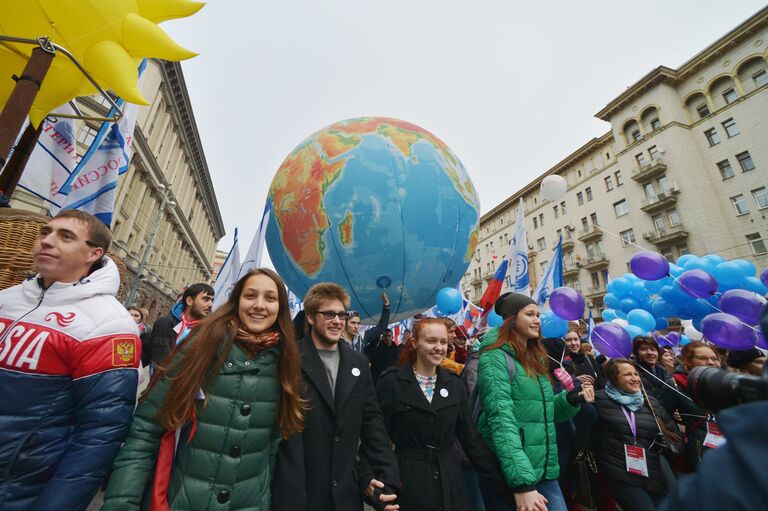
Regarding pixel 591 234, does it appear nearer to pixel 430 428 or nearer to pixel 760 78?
pixel 760 78

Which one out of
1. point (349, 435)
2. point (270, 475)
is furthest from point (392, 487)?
point (270, 475)

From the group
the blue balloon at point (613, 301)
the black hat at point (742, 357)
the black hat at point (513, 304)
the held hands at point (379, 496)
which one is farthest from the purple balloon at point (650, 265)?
the held hands at point (379, 496)

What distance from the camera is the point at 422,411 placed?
8.04 ft

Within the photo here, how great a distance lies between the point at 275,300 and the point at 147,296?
34.1 metres

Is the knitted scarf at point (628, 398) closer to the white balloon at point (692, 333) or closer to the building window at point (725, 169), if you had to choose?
the white balloon at point (692, 333)

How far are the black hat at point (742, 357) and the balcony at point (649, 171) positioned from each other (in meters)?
25.9

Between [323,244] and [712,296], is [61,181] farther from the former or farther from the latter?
[712,296]

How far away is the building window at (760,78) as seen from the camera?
2081cm

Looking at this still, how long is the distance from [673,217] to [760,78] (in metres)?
9.03

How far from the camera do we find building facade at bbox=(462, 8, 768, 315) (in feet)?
68.2

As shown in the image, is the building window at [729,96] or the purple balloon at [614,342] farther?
the building window at [729,96]

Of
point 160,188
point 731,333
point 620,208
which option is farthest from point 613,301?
point 160,188

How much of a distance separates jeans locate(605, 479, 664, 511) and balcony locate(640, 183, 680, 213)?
27.0 meters

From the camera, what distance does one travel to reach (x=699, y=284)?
19.8ft
